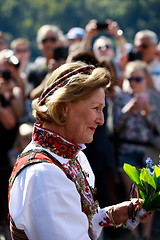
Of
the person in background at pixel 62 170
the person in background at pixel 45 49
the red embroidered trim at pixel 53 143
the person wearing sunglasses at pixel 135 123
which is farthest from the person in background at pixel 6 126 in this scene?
the red embroidered trim at pixel 53 143

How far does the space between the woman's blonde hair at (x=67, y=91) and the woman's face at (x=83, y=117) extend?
0.11 feet

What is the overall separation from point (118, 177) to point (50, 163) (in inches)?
134

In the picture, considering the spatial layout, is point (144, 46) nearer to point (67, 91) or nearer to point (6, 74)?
point (6, 74)

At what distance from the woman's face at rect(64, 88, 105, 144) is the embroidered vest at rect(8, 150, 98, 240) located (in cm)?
15

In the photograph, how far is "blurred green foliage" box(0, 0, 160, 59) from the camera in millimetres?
33634

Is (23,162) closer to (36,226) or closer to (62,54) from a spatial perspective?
(36,226)

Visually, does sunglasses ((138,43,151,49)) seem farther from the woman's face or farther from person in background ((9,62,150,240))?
the woman's face

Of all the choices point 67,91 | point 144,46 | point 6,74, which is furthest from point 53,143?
point 144,46

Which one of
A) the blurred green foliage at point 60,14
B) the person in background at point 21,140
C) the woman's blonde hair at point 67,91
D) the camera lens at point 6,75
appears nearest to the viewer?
the woman's blonde hair at point 67,91

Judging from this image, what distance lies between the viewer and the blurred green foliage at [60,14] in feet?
110

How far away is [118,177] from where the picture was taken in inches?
224

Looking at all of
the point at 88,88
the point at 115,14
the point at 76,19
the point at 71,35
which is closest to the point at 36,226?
the point at 88,88

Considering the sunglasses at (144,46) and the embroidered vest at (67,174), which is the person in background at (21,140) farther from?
the embroidered vest at (67,174)

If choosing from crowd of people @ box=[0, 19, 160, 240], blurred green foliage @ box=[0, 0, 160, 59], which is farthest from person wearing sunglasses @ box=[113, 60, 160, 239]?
blurred green foliage @ box=[0, 0, 160, 59]
